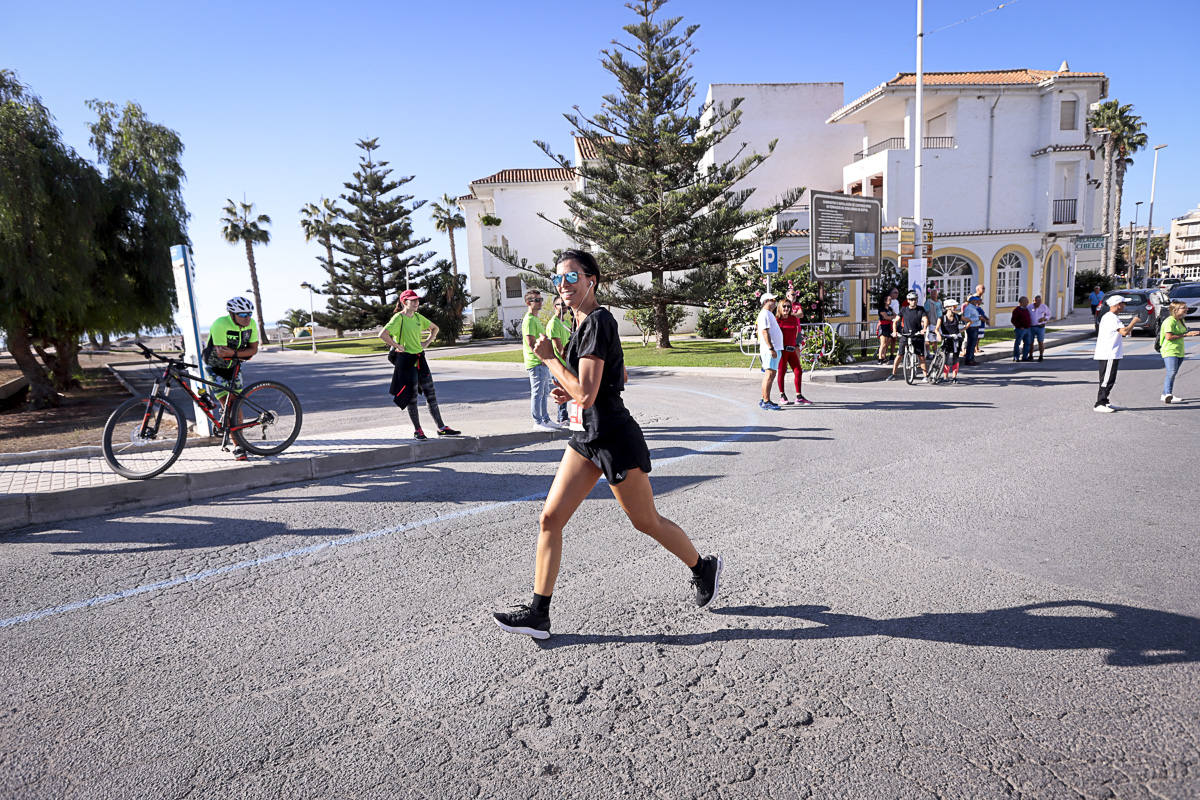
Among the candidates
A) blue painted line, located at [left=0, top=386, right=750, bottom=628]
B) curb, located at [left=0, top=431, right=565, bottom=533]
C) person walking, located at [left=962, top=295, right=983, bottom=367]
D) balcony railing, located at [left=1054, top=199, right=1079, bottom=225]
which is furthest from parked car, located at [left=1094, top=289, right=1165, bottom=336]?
blue painted line, located at [left=0, top=386, right=750, bottom=628]

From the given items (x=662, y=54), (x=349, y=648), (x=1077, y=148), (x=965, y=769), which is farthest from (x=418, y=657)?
(x=1077, y=148)

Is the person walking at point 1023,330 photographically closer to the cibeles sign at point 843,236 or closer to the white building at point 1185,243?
the cibeles sign at point 843,236

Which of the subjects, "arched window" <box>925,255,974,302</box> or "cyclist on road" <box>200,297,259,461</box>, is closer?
"cyclist on road" <box>200,297,259,461</box>

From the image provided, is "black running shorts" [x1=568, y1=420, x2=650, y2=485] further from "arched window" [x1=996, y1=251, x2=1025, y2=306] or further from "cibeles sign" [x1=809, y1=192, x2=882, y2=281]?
"arched window" [x1=996, y1=251, x2=1025, y2=306]

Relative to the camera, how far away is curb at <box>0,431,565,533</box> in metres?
5.73

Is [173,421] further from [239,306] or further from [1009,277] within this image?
[1009,277]

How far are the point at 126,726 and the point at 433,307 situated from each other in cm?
4429

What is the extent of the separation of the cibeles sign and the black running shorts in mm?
15234

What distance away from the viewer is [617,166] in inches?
1030

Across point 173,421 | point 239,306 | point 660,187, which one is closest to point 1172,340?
point 239,306

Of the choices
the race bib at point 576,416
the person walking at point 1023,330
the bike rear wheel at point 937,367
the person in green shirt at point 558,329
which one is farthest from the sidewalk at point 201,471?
the person walking at point 1023,330

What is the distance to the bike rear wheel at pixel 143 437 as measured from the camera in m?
6.40

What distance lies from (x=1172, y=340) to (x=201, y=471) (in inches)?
484

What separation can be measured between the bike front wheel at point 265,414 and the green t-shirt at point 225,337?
433 millimetres
